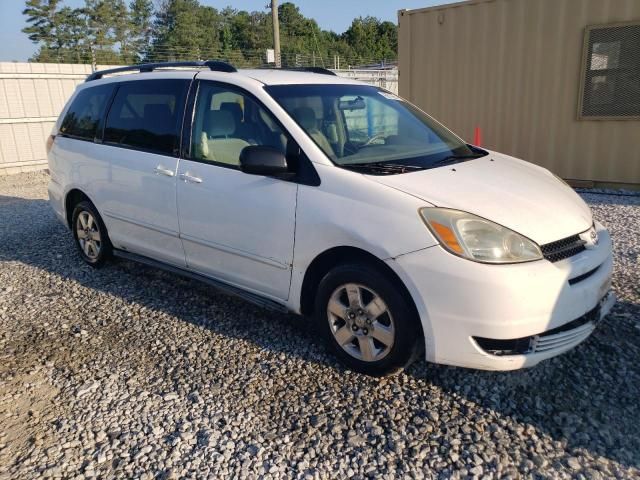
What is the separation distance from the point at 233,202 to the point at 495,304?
1.88 meters

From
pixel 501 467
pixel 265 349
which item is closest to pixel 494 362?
pixel 501 467

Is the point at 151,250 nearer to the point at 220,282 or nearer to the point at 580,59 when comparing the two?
the point at 220,282

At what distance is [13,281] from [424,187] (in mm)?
4242

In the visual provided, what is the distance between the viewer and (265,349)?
378cm

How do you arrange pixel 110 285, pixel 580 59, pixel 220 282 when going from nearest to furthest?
pixel 220 282 → pixel 110 285 → pixel 580 59

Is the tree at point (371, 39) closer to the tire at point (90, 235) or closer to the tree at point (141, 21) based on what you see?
the tree at point (141, 21)

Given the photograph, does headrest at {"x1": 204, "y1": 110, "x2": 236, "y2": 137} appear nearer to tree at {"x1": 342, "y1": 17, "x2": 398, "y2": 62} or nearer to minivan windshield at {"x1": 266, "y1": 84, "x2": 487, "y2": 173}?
minivan windshield at {"x1": 266, "y1": 84, "x2": 487, "y2": 173}

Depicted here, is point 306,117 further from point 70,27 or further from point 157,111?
point 70,27

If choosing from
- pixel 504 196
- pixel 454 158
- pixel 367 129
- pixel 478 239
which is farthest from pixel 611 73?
pixel 478 239

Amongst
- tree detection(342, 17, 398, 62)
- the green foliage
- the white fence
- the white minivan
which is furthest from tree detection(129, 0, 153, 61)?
the white minivan

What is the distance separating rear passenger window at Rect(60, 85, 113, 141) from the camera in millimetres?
5168

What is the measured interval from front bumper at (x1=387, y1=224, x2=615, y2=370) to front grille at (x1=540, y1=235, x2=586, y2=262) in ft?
0.13

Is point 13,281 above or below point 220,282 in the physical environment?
below

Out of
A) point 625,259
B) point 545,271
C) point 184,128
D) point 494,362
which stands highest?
point 184,128
